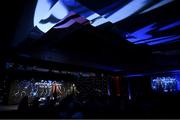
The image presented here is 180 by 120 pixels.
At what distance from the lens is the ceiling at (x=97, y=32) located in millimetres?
2972

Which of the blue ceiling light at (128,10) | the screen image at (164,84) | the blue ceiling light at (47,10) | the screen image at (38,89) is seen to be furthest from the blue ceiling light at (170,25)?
the screen image at (38,89)

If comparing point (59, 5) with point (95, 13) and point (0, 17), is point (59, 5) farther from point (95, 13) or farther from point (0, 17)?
point (0, 17)

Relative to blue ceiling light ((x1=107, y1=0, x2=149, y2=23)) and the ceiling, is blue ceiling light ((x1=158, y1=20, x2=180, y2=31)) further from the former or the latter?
blue ceiling light ((x1=107, y1=0, x2=149, y2=23))

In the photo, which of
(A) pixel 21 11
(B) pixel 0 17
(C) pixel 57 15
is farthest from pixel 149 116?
(B) pixel 0 17

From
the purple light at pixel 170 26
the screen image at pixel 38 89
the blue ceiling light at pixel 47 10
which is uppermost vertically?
the purple light at pixel 170 26

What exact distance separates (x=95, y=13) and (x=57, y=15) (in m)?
0.76

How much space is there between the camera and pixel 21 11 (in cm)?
311

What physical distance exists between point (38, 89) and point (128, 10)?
359 inches

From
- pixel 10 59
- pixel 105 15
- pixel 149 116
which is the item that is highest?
pixel 105 15

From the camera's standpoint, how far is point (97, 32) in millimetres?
4980

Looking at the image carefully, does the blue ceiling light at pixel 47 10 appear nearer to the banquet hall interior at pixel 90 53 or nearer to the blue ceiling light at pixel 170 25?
the banquet hall interior at pixel 90 53

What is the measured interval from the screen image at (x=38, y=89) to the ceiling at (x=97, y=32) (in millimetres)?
4039

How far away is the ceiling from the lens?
2972 millimetres

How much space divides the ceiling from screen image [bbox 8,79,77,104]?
4039mm
